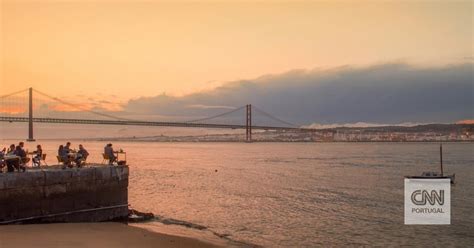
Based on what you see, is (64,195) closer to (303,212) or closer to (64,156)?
(64,156)

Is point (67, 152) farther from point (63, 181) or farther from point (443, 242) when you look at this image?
point (443, 242)

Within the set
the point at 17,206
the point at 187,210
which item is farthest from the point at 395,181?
the point at 17,206

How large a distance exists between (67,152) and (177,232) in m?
3.99

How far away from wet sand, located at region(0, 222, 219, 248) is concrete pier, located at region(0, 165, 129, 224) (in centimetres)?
62

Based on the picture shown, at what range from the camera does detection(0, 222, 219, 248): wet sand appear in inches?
408

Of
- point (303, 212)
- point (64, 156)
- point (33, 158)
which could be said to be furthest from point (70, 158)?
point (303, 212)

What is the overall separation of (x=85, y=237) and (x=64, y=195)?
8.91 ft

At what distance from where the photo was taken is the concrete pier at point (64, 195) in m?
12.3

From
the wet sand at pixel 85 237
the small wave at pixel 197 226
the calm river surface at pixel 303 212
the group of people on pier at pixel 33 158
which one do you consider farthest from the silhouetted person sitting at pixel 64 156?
the calm river surface at pixel 303 212

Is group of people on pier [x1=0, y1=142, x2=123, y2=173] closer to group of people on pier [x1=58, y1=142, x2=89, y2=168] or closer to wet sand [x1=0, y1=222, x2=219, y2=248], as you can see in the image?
group of people on pier [x1=58, y1=142, x2=89, y2=168]

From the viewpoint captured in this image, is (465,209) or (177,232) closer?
(177,232)

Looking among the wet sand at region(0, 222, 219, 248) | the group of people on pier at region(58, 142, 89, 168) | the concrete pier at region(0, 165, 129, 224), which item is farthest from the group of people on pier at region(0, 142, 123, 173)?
the wet sand at region(0, 222, 219, 248)

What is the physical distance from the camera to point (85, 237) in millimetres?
11367

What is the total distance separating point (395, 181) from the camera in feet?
122
